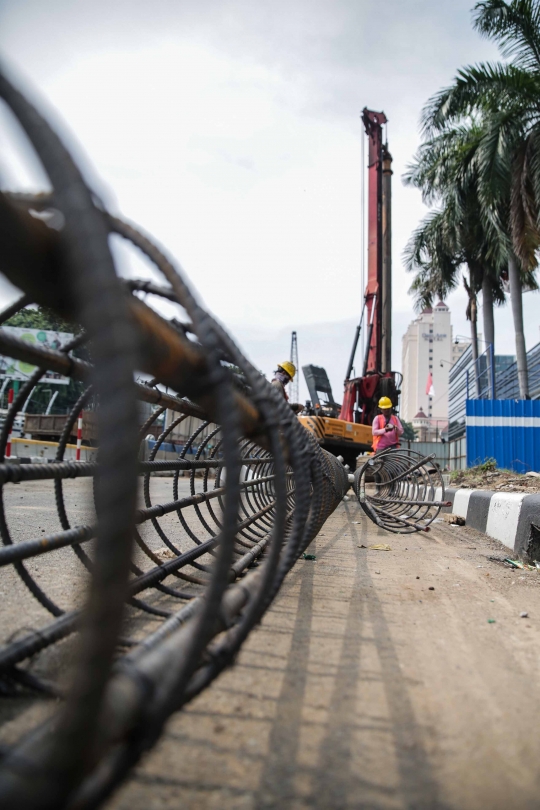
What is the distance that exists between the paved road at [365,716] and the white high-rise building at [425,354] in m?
116

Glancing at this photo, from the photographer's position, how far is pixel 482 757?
49.9 inches

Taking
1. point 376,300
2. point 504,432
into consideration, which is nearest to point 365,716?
point 504,432

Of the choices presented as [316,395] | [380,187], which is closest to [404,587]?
[316,395]

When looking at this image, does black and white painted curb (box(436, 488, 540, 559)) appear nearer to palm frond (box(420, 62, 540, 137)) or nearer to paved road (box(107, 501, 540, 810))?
paved road (box(107, 501, 540, 810))

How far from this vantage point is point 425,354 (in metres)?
119

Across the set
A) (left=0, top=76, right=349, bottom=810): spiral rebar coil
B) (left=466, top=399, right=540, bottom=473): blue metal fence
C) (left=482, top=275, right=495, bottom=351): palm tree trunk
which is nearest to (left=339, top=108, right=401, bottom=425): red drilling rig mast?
(left=466, top=399, right=540, bottom=473): blue metal fence

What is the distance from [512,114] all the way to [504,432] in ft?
28.3

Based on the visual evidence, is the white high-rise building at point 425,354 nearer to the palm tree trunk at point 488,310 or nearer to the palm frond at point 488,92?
the palm tree trunk at point 488,310

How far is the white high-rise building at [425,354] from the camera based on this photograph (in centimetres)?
11675

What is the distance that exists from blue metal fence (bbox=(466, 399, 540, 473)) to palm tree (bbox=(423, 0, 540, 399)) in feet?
10.2

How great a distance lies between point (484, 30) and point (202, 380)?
55.6 ft

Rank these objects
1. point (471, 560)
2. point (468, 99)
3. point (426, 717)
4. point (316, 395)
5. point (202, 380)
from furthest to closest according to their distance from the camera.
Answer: point (468, 99) < point (316, 395) < point (471, 560) < point (426, 717) < point (202, 380)

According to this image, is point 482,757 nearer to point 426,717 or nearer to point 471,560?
point 426,717

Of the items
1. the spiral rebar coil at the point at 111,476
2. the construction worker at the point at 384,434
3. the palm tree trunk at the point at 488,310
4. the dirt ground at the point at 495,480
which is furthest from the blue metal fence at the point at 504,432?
the spiral rebar coil at the point at 111,476
